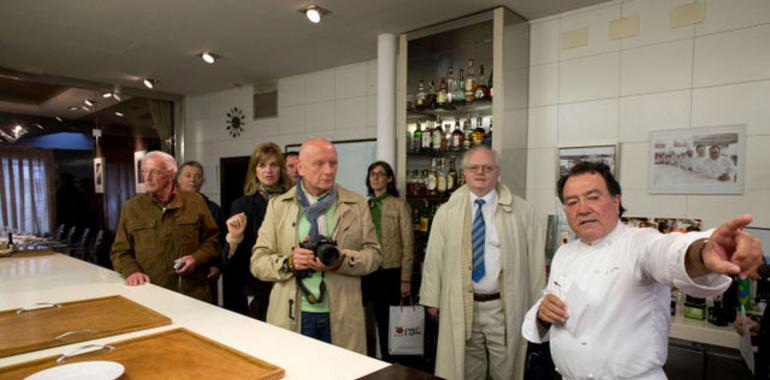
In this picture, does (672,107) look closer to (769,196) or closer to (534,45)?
(769,196)

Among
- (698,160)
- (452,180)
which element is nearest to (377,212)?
(452,180)

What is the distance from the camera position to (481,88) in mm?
3277

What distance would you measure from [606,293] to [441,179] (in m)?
2.24

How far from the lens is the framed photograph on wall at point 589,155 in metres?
2.87

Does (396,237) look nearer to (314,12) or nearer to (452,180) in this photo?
(452,180)

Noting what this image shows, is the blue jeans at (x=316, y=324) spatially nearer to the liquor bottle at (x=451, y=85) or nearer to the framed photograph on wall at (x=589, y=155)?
the framed photograph on wall at (x=589, y=155)

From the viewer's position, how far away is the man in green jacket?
2.23 m

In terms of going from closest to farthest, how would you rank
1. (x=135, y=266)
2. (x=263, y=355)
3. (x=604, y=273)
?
(x=263, y=355)
(x=604, y=273)
(x=135, y=266)

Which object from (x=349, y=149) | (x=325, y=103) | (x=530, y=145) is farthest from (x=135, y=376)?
(x=325, y=103)

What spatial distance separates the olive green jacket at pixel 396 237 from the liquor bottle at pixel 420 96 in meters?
0.85

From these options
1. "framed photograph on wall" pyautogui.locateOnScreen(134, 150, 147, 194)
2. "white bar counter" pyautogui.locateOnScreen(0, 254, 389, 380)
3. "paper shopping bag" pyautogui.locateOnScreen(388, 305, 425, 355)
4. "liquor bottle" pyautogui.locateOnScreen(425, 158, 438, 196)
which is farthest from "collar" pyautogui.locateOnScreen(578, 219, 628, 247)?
"framed photograph on wall" pyautogui.locateOnScreen(134, 150, 147, 194)

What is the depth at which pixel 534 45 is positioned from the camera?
321cm

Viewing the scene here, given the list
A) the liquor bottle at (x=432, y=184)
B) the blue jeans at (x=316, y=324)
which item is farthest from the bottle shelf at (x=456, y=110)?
the blue jeans at (x=316, y=324)

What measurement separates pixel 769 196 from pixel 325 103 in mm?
3694
